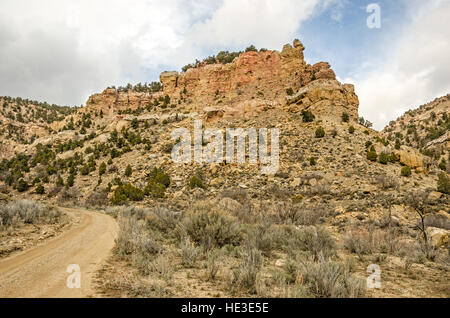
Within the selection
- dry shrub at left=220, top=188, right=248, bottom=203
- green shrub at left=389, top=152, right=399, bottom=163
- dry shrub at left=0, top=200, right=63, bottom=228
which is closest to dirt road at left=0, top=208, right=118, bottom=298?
dry shrub at left=0, top=200, right=63, bottom=228

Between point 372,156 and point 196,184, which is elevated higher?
point 372,156

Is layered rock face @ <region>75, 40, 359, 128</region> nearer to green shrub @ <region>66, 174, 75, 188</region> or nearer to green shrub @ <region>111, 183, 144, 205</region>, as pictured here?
green shrub @ <region>111, 183, 144, 205</region>

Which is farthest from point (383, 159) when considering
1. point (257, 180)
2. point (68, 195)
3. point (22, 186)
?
point (22, 186)

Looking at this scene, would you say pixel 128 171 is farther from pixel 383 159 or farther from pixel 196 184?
pixel 383 159

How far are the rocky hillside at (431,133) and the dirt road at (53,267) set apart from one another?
94.9ft

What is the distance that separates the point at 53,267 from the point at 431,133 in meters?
61.1

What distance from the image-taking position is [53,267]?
15.5 ft
